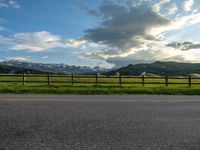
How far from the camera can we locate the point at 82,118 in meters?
8.09

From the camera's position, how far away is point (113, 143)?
561 cm

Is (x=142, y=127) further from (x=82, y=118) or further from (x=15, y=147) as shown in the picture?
(x=15, y=147)

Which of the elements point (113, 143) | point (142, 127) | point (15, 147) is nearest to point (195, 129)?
point (142, 127)

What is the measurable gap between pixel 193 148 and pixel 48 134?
3219 millimetres

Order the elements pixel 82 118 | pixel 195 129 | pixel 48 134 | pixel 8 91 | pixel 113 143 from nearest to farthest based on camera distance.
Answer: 1. pixel 113 143
2. pixel 48 134
3. pixel 195 129
4. pixel 82 118
5. pixel 8 91

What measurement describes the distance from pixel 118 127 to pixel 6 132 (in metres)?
2.82

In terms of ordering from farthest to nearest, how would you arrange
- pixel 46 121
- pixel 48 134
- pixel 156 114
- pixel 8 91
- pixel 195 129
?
1. pixel 8 91
2. pixel 156 114
3. pixel 46 121
4. pixel 195 129
5. pixel 48 134

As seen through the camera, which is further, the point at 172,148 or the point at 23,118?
the point at 23,118

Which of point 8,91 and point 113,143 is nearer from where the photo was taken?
point 113,143

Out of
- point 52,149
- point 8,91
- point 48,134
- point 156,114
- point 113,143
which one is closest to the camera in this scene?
point 52,149

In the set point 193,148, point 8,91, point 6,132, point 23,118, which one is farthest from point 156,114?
point 8,91

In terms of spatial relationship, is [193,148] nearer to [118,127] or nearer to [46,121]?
[118,127]

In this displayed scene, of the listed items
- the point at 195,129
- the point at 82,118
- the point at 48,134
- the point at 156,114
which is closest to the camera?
the point at 48,134

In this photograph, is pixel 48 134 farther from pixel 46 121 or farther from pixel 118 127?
pixel 118 127
